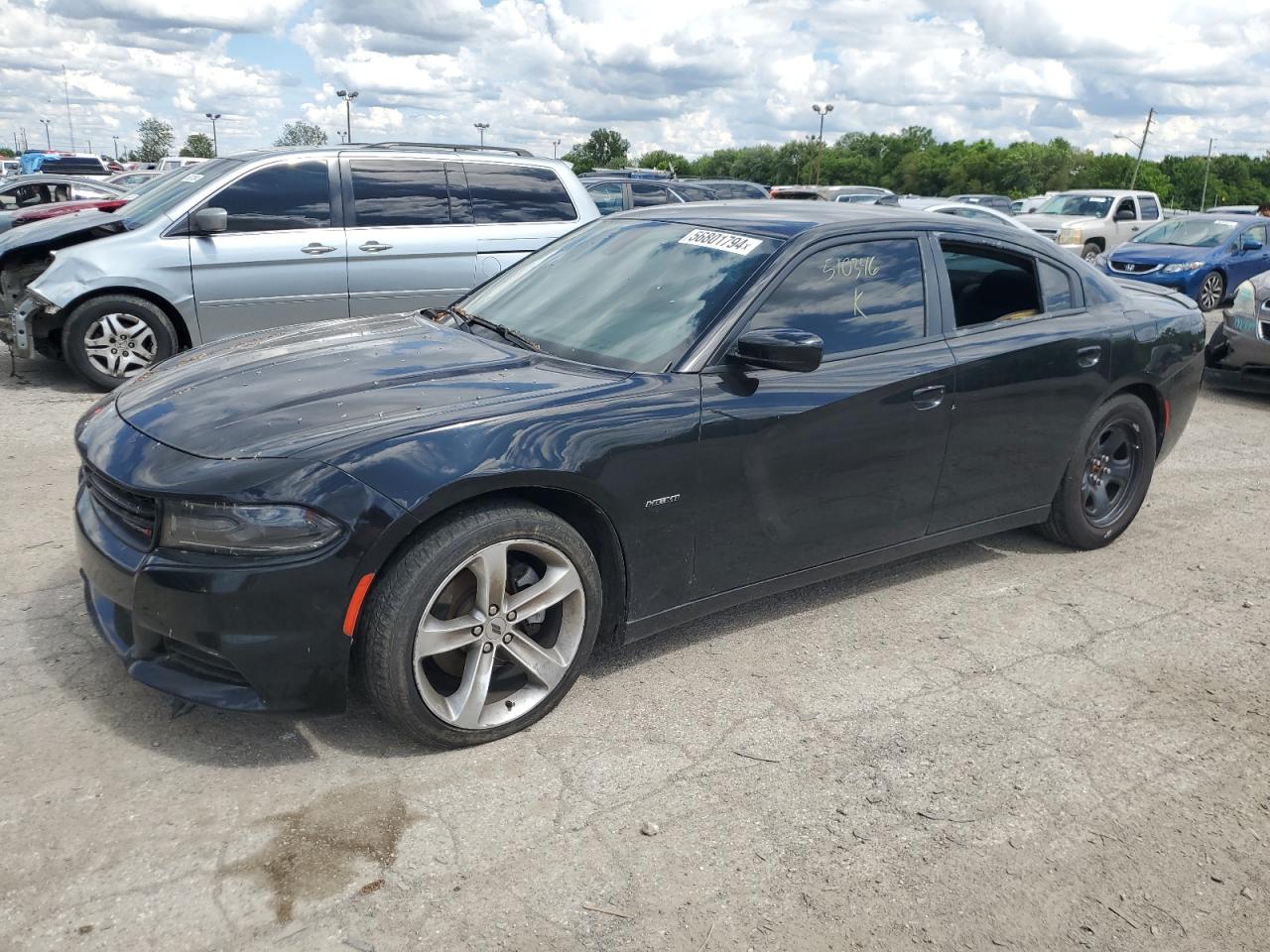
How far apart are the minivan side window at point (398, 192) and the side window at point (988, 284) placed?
16.3 ft

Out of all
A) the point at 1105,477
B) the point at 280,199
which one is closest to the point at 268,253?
the point at 280,199

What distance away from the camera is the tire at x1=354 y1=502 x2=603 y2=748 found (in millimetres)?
2998

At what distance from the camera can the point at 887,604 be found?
449cm

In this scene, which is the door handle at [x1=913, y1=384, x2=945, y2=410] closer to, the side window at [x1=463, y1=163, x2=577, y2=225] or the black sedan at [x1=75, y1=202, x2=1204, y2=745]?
the black sedan at [x1=75, y1=202, x2=1204, y2=745]

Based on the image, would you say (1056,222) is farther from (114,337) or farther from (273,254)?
(114,337)

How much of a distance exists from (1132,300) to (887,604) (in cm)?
200

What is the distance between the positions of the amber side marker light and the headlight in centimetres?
15

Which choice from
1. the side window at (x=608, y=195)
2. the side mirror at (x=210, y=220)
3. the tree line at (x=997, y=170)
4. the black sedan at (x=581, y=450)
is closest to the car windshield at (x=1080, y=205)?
the side window at (x=608, y=195)

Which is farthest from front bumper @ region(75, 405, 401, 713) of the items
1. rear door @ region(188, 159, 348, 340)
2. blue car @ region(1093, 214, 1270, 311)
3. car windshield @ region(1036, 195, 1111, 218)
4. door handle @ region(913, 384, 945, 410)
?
car windshield @ region(1036, 195, 1111, 218)

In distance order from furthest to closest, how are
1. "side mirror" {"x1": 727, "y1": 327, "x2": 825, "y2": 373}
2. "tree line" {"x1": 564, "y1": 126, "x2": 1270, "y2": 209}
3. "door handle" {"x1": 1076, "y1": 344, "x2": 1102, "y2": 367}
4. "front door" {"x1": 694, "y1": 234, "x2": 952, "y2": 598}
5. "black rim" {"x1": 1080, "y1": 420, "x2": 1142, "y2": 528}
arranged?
"tree line" {"x1": 564, "y1": 126, "x2": 1270, "y2": 209}
"black rim" {"x1": 1080, "y1": 420, "x2": 1142, "y2": 528}
"door handle" {"x1": 1076, "y1": 344, "x2": 1102, "y2": 367}
"front door" {"x1": 694, "y1": 234, "x2": 952, "y2": 598}
"side mirror" {"x1": 727, "y1": 327, "x2": 825, "y2": 373}

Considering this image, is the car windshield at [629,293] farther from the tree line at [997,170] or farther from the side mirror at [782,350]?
the tree line at [997,170]

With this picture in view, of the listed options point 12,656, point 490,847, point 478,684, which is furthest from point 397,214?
point 490,847

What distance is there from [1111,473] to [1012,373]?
45.4 inches

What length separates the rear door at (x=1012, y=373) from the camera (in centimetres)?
429
